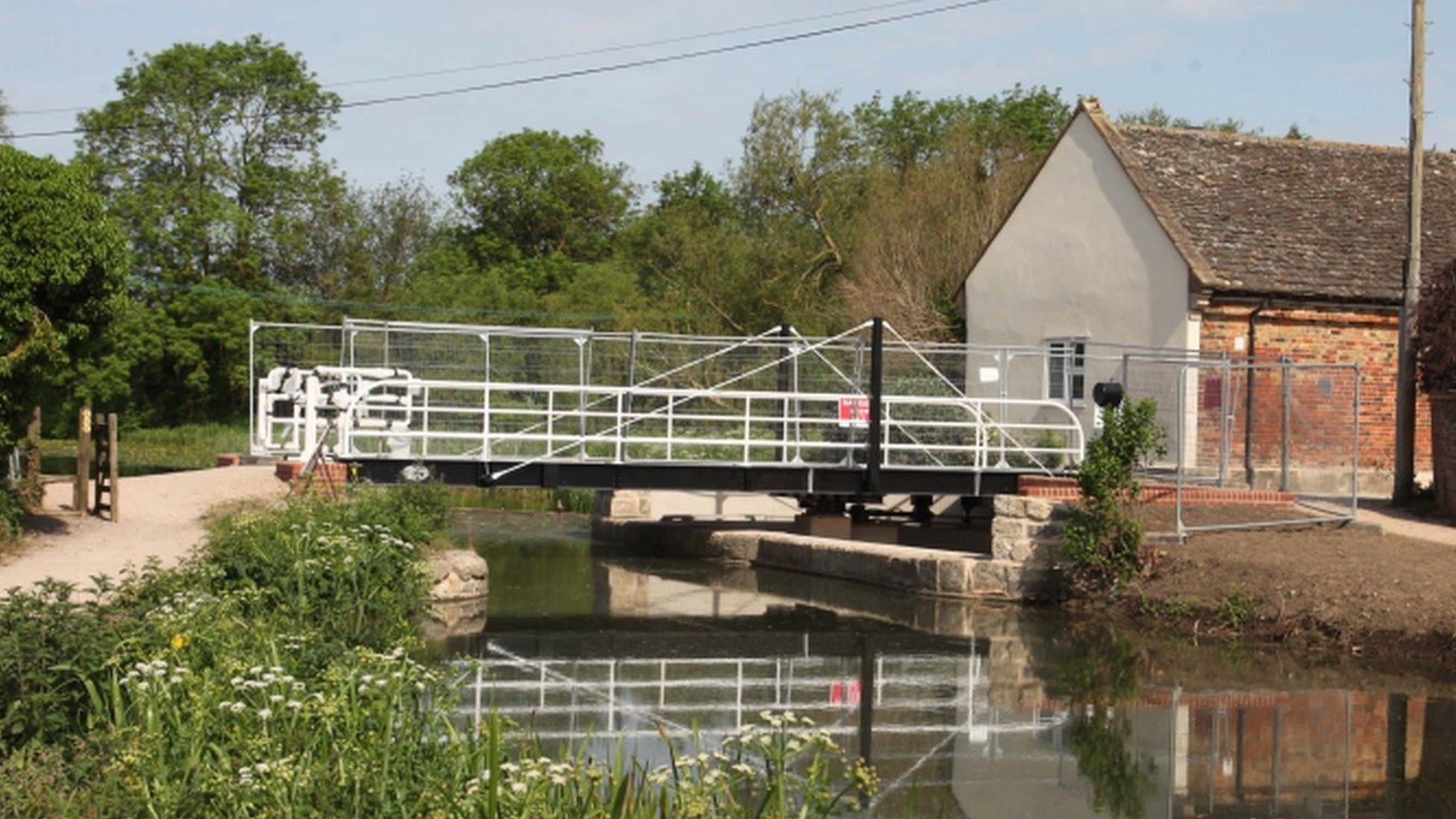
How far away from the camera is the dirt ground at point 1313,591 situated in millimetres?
15609

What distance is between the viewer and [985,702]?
42.6 ft

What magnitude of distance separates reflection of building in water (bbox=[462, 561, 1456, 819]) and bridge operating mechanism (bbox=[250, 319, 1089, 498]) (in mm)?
2950

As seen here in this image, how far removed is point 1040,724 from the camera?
1199cm

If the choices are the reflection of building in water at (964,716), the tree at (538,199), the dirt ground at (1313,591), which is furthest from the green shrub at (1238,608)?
the tree at (538,199)

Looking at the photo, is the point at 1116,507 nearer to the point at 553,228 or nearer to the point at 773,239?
the point at 773,239

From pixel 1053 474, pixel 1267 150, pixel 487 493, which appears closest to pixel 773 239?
pixel 487 493

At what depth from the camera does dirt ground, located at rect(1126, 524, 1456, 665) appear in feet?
51.2

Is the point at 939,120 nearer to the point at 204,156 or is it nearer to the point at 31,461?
the point at 204,156

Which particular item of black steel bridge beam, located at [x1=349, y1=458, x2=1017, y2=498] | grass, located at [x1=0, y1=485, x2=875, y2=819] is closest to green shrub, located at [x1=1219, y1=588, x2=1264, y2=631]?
black steel bridge beam, located at [x1=349, y1=458, x2=1017, y2=498]

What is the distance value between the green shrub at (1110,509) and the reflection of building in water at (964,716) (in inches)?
54.4

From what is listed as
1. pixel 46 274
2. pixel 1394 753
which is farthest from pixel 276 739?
pixel 46 274

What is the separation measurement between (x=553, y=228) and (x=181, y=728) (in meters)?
62.1

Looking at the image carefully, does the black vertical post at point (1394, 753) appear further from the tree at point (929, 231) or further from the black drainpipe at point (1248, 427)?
the tree at point (929, 231)

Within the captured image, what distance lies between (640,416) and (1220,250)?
1096 cm
